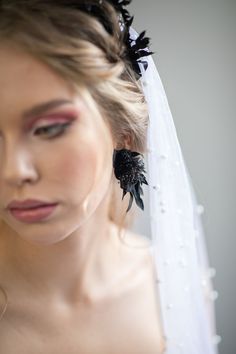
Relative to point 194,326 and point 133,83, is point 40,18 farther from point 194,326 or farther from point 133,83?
point 194,326

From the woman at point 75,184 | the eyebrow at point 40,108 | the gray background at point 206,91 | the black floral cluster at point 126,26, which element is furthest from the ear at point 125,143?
the gray background at point 206,91

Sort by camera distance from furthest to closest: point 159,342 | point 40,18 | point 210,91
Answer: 1. point 210,91
2. point 159,342
3. point 40,18

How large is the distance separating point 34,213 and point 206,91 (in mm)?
737

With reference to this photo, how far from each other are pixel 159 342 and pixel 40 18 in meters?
0.77

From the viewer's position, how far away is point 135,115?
2.99 feet

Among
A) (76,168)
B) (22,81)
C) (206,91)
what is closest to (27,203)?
(76,168)

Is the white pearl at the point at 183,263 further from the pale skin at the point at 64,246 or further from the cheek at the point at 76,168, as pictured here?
the cheek at the point at 76,168

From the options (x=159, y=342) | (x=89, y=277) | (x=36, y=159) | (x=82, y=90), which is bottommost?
(x=159, y=342)

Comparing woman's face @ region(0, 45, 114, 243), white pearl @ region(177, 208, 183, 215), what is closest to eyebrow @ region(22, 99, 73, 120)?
woman's face @ region(0, 45, 114, 243)

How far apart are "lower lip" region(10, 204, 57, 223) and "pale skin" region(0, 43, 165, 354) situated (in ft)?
0.05

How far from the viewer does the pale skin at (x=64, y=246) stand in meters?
0.73

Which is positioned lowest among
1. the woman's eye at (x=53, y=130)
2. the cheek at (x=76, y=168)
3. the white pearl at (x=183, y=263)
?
the white pearl at (x=183, y=263)

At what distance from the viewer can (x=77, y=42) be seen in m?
0.74

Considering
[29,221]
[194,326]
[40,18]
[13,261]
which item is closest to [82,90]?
[40,18]
